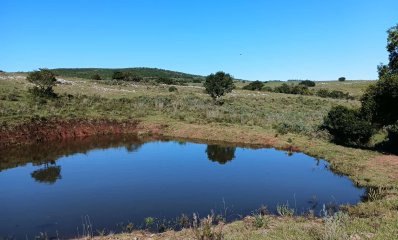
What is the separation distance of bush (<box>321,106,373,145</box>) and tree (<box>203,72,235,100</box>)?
27.9m

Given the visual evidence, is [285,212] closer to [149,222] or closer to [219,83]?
[149,222]

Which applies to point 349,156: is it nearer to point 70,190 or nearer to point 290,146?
point 290,146

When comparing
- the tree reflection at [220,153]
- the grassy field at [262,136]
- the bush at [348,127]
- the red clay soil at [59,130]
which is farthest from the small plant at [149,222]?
the red clay soil at [59,130]

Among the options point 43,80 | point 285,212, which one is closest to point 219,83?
point 43,80

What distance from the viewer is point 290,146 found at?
30562 millimetres

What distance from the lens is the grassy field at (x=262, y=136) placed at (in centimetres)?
1081

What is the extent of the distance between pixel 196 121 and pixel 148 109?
7.96 metres

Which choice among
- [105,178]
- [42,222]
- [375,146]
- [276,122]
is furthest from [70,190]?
[276,122]

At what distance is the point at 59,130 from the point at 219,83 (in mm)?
28820

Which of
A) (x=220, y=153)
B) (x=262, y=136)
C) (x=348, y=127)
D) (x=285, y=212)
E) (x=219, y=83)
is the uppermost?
(x=219, y=83)

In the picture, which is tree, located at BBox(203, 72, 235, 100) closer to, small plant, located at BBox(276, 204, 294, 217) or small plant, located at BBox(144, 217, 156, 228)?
small plant, located at BBox(276, 204, 294, 217)

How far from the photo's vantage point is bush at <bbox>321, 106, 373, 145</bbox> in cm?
2816

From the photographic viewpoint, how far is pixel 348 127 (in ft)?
93.7

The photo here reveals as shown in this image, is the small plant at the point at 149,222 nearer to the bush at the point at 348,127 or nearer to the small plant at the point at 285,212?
the small plant at the point at 285,212
